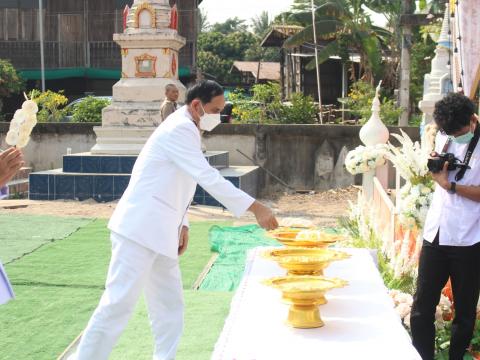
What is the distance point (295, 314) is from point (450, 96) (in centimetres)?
154

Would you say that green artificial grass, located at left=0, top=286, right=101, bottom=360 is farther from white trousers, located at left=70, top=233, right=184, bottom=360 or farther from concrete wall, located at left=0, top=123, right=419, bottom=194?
concrete wall, located at left=0, top=123, right=419, bottom=194

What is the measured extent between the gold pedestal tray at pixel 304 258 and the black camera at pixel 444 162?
2.33 feet

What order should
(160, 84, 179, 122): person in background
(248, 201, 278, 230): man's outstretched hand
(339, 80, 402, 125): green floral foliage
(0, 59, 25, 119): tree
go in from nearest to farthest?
(248, 201, 278, 230): man's outstretched hand
(160, 84, 179, 122): person in background
(339, 80, 402, 125): green floral foliage
(0, 59, 25, 119): tree

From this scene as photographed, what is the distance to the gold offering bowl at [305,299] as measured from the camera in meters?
2.87

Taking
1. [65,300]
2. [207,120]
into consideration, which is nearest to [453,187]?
[207,120]

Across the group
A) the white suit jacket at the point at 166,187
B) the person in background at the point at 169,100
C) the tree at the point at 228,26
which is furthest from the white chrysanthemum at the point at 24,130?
the tree at the point at 228,26

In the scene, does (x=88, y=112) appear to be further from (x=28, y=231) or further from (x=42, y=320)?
(x=42, y=320)

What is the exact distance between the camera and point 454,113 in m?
3.70

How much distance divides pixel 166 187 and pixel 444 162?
4.88 feet

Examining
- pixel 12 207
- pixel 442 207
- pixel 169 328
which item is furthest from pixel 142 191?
pixel 12 207

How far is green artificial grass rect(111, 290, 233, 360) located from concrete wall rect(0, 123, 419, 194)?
8454 millimetres

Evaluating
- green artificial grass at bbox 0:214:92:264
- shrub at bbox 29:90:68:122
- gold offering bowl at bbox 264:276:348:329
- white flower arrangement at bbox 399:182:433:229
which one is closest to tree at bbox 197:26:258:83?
shrub at bbox 29:90:68:122

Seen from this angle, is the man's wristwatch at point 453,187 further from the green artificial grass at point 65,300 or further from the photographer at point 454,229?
the green artificial grass at point 65,300

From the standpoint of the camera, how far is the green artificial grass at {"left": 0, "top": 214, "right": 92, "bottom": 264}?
26.0 ft
